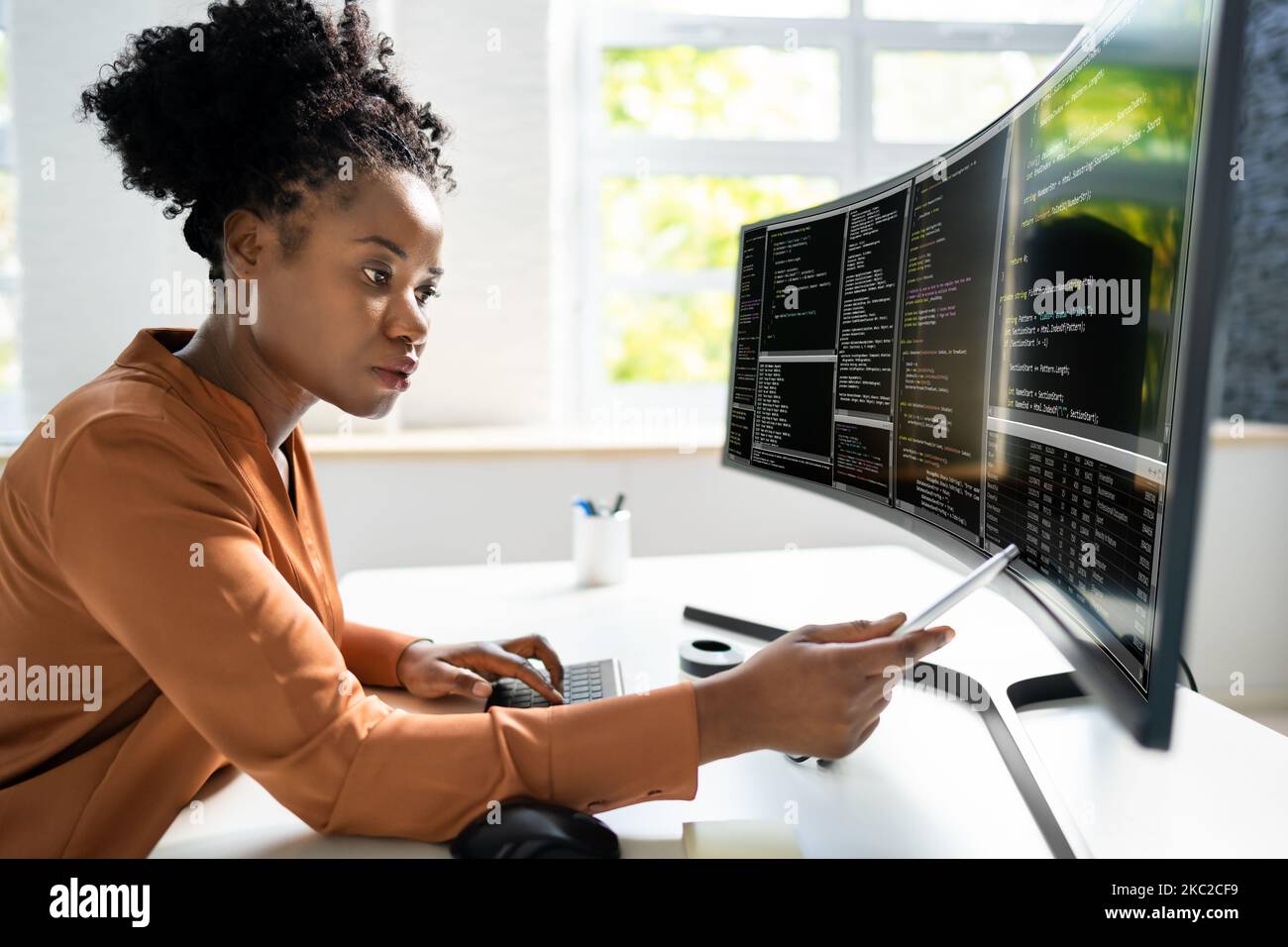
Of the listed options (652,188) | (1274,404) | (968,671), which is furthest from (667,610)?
(1274,404)

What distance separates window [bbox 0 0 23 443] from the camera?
2.39 metres

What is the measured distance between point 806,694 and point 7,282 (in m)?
2.88

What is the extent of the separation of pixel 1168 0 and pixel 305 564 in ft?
2.60

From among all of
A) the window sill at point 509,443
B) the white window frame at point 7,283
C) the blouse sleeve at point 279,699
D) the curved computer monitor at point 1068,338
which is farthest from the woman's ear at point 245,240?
the white window frame at point 7,283

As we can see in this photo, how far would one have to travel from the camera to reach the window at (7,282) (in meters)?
2.39

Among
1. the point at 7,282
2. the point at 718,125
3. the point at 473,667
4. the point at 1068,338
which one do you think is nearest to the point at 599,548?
the point at 473,667

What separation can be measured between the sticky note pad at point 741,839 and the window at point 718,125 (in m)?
2.32

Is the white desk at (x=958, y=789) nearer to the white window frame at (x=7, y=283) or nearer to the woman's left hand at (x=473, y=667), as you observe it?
the woman's left hand at (x=473, y=667)

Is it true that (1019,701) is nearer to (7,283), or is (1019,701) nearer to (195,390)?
(195,390)

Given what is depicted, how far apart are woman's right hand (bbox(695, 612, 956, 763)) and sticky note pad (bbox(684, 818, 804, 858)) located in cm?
5

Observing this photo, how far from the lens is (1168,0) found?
51 centimetres

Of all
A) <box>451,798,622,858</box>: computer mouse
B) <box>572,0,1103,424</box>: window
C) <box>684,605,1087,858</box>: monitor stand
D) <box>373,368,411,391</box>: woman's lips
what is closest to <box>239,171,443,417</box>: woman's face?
<box>373,368,411,391</box>: woman's lips

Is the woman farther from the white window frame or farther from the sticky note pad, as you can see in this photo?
the white window frame

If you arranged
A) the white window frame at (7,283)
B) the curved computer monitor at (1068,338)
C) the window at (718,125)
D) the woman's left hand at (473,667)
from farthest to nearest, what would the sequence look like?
the window at (718,125)
the white window frame at (7,283)
the woman's left hand at (473,667)
the curved computer monitor at (1068,338)
